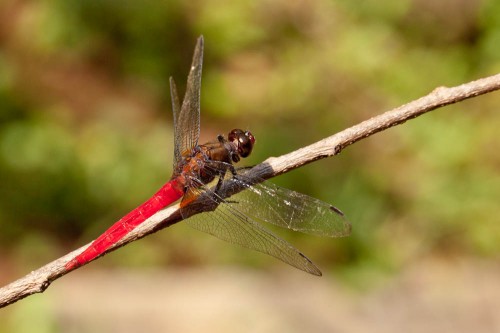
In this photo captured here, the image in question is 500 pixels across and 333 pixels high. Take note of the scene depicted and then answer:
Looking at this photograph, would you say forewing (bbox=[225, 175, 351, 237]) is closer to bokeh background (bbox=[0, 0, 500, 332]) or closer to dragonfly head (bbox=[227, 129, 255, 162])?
dragonfly head (bbox=[227, 129, 255, 162])

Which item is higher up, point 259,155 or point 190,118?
point 259,155

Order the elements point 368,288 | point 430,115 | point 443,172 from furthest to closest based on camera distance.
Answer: point 430,115
point 443,172
point 368,288

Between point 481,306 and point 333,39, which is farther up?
point 333,39

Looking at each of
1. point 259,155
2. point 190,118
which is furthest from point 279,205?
point 259,155

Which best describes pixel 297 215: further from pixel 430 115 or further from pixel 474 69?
pixel 474 69

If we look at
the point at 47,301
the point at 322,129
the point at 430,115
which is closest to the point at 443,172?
the point at 430,115

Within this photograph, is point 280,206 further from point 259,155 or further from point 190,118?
point 259,155

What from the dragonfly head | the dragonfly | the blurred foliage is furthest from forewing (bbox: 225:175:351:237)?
→ the blurred foliage

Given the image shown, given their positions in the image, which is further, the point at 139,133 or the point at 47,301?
the point at 139,133
